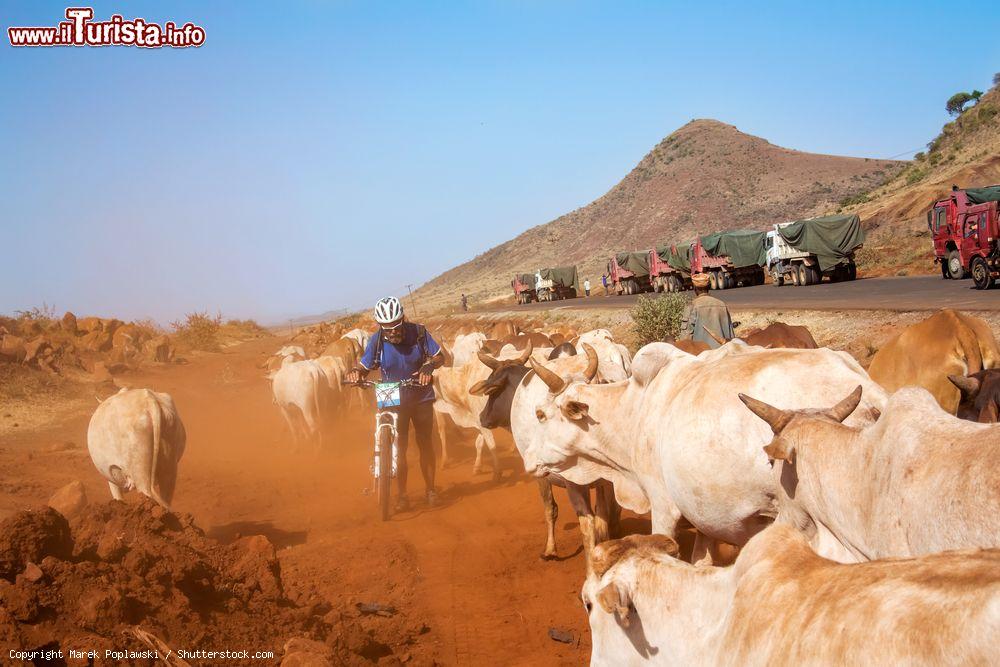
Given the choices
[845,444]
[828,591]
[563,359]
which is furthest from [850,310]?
[828,591]

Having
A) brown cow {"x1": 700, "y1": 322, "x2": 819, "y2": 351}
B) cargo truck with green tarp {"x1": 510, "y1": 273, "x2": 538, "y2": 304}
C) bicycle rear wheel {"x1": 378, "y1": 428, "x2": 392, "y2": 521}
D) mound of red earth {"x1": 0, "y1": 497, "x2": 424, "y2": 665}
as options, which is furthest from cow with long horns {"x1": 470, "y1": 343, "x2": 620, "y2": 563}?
cargo truck with green tarp {"x1": 510, "y1": 273, "x2": 538, "y2": 304}

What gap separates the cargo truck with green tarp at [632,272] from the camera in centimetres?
5062

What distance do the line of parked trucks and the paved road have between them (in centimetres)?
93

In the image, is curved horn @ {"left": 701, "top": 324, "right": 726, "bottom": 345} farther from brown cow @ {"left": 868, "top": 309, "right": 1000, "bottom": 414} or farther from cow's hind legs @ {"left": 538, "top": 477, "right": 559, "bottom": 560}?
cow's hind legs @ {"left": 538, "top": 477, "right": 559, "bottom": 560}

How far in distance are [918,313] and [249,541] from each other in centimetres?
1432

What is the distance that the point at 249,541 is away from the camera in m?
7.27

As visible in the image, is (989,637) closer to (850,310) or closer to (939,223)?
(850,310)

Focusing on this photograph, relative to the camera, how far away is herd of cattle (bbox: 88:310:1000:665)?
6.76 feet

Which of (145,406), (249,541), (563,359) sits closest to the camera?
(249,541)

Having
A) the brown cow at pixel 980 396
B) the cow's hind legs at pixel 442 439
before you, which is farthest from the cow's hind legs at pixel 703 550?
the cow's hind legs at pixel 442 439

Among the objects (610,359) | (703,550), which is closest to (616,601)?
(703,550)

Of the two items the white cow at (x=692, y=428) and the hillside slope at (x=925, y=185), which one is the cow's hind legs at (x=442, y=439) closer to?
the white cow at (x=692, y=428)

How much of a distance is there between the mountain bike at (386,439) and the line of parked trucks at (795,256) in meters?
4.84

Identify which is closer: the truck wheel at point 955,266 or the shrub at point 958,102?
the truck wheel at point 955,266
